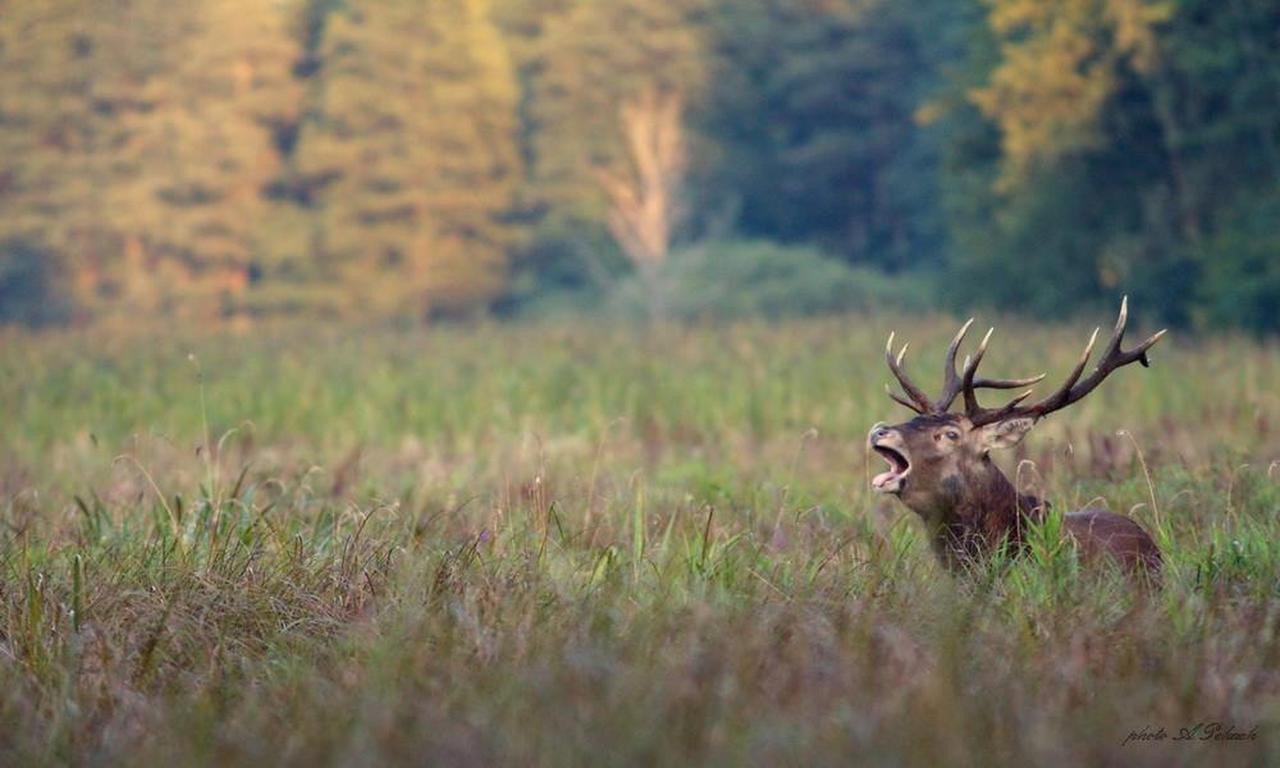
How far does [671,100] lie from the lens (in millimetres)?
38438

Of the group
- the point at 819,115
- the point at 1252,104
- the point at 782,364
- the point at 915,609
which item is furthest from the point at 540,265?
the point at 915,609

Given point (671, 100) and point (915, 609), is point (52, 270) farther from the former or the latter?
point (915, 609)

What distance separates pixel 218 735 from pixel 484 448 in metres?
8.25

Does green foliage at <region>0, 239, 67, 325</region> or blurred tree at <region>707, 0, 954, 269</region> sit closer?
blurred tree at <region>707, 0, 954, 269</region>

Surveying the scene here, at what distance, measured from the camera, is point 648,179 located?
37500mm

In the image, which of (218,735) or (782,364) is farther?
(782,364)

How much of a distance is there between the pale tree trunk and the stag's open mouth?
100ft

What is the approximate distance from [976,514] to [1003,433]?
29 cm

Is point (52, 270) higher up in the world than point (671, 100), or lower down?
lower down

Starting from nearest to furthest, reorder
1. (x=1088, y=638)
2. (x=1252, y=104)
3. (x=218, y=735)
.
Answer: (x=218, y=735), (x=1088, y=638), (x=1252, y=104)

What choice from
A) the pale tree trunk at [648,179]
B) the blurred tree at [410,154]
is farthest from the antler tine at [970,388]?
the blurred tree at [410,154]

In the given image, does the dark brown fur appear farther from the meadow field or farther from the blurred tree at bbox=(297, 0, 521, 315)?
the blurred tree at bbox=(297, 0, 521, 315)

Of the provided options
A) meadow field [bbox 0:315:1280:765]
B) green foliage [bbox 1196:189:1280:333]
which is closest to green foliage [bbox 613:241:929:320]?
green foliage [bbox 1196:189:1280:333]

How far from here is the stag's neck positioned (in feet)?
18.8
